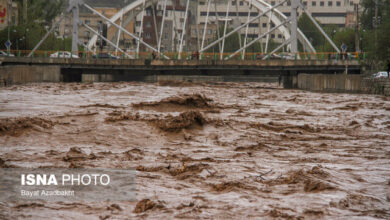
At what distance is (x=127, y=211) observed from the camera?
10.2 metres

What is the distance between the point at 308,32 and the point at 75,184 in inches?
5114

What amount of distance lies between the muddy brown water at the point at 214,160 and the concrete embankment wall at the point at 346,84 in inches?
1007

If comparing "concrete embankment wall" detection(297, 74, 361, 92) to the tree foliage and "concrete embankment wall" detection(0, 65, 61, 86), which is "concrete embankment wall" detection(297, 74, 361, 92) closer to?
"concrete embankment wall" detection(0, 65, 61, 86)

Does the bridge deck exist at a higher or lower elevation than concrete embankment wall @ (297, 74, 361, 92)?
higher

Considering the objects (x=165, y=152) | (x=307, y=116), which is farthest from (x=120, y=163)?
(x=307, y=116)

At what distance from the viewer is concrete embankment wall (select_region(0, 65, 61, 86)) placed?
2099 inches

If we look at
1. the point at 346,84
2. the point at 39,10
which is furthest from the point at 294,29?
the point at 39,10

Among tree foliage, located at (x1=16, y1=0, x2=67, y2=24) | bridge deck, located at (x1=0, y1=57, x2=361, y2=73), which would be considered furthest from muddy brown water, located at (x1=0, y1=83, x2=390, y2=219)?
tree foliage, located at (x1=16, y1=0, x2=67, y2=24)

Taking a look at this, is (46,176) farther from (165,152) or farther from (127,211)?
(165,152)

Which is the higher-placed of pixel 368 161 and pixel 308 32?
pixel 308 32

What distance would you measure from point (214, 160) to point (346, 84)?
4569cm

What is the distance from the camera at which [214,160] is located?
1611 cm

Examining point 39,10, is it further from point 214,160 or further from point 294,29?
point 214,160

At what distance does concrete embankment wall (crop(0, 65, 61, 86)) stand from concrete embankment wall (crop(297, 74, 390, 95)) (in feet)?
93.0
